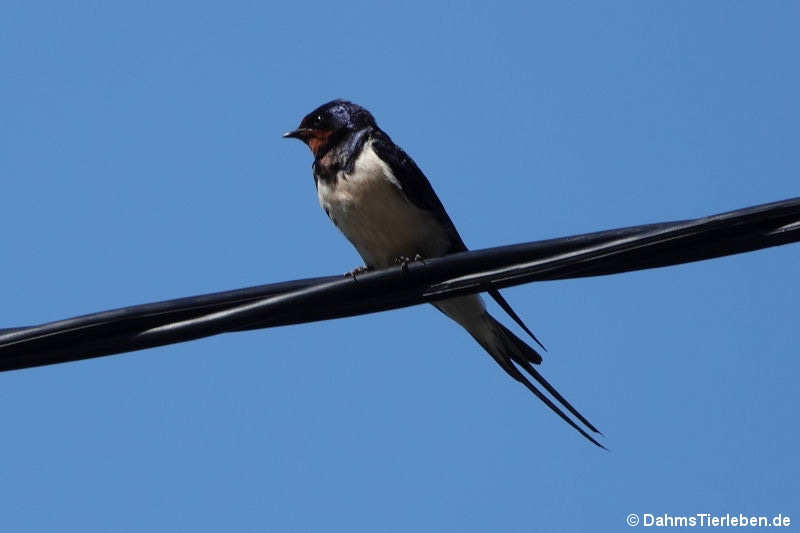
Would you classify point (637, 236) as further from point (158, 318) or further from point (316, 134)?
point (316, 134)

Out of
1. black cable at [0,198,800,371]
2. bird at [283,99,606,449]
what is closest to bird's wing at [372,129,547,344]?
bird at [283,99,606,449]

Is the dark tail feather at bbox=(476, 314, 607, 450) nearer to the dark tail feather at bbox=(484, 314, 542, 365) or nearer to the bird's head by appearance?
the dark tail feather at bbox=(484, 314, 542, 365)

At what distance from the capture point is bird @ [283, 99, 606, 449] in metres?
5.30

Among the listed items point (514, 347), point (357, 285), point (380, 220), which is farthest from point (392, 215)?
point (357, 285)

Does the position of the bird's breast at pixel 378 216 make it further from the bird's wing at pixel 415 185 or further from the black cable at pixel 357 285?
the black cable at pixel 357 285

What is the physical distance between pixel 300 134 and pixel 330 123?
0.65 ft

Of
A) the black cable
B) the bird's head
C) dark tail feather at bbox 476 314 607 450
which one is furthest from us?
the bird's head

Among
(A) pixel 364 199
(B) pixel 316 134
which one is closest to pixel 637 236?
(A) pixel 364 199

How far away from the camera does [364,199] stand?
5309mm

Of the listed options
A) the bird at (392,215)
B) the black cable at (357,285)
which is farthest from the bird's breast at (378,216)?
the black cable at (357,285)

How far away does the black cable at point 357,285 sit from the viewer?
3.18 metres

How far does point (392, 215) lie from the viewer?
5.30 meters

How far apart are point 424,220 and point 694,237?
2.28 metres

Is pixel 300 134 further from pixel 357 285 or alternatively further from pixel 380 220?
pixel 357 285
